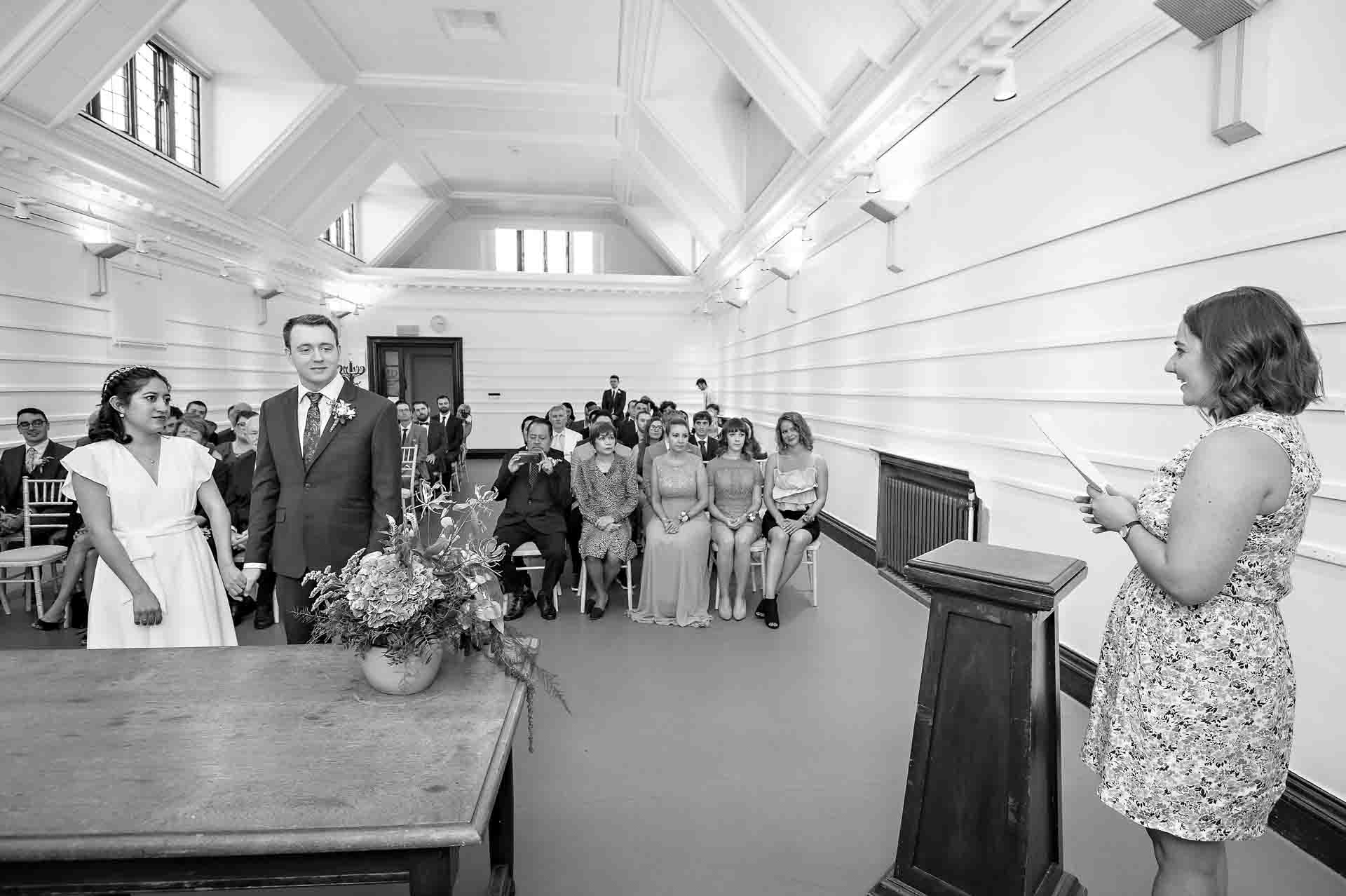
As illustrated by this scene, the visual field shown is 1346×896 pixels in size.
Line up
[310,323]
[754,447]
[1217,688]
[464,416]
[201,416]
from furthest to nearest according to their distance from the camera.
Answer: [464,416], [201,416], [754,447], [310,323], [1217,688]

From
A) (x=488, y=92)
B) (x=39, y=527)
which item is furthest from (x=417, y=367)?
(x=39, y=527)

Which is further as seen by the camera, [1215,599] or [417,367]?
[417,367]

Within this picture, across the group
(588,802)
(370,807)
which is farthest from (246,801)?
(588,802)

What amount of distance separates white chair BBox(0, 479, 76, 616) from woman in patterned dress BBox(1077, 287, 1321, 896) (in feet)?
17.7

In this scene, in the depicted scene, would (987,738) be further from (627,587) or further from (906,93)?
(906,93)

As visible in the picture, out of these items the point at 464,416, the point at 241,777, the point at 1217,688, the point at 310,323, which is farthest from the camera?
the point at 464,416

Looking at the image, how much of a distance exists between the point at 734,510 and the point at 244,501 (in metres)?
3.22

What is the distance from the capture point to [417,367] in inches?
594

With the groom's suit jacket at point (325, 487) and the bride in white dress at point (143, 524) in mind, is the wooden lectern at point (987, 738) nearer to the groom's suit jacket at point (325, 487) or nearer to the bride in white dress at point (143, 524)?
the groom's suit jacket at point (325, 487)

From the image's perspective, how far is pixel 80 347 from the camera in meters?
7.00

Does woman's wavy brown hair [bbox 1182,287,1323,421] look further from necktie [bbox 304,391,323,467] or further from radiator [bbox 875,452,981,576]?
radiator [bbox 875,452,981,576]

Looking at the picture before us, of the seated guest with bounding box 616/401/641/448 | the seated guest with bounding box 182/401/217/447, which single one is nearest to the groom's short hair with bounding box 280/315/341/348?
the seated guest with bounding box 182/401/217/447

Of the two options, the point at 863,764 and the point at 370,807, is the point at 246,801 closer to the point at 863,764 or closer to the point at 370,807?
the point at 370,807

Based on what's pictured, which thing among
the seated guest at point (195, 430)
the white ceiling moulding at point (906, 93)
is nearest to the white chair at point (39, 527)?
the seated guest at point (195, 430)
